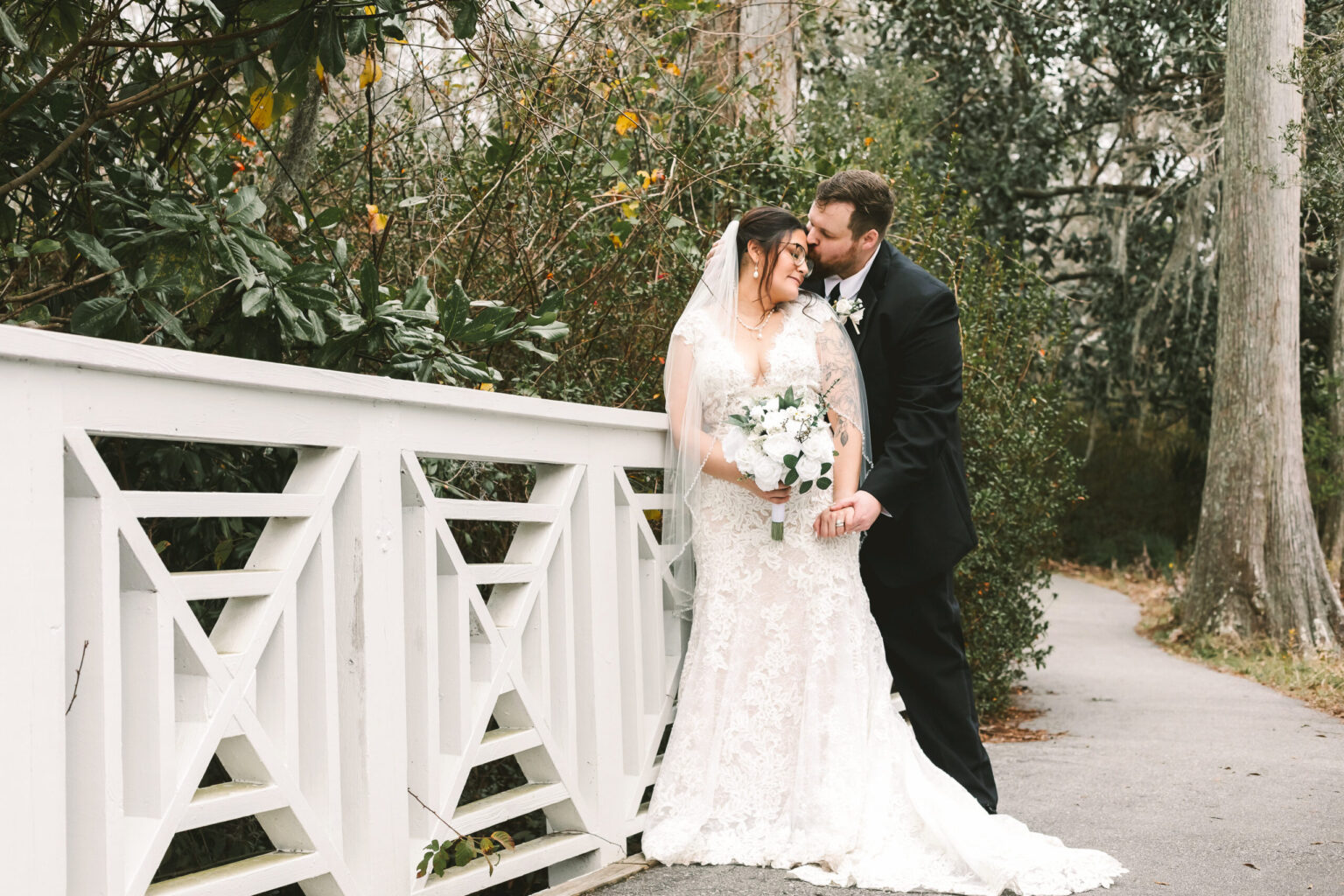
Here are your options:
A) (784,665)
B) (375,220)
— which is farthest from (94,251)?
(784,665)

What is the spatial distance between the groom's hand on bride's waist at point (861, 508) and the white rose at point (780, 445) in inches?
12.4

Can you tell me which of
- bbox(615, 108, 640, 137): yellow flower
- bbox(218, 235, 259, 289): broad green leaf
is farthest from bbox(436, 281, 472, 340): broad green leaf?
bbox(615, 108, 640, 137): yellow flower

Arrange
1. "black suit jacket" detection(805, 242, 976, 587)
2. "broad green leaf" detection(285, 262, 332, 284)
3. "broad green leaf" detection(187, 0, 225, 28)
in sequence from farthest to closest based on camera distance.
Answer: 1. "black suit jacket" detection(805, 242, 976, 587)
2. "broad green leaf" detection(285, 262, 332, 284)
3. "broad green leaf" detection(187, 0, 225, 28)

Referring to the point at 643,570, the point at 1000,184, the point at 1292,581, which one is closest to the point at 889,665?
the point at 643,570

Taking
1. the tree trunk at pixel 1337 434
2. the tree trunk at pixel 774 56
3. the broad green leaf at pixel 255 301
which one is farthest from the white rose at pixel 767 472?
the tree trunk at pixel 1337 434

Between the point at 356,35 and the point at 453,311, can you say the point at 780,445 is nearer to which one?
the point at 453,311

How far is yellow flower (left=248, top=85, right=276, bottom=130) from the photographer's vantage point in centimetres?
338

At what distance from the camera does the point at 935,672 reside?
13.8ft

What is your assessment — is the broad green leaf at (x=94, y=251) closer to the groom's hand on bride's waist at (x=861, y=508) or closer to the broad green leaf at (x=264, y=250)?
the broad green leaf at (x=264, y=250)

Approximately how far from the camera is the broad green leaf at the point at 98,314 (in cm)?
274

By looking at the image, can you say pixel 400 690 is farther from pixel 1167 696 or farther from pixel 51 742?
pixel 1167 696

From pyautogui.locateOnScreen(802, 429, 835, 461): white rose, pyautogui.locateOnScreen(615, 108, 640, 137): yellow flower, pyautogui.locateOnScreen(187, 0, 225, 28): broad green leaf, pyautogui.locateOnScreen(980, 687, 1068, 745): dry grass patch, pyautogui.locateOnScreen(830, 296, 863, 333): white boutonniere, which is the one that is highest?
pyautogui.locateOnScreen(615, 108, 640, 137): yellow flower

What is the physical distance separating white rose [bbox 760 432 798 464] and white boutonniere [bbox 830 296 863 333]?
0.59m

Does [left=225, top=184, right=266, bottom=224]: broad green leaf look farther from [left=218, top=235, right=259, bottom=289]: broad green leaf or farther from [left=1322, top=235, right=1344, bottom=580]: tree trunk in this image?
[left=1322, top=235, right=1344, bottom=580]: tree trunk
